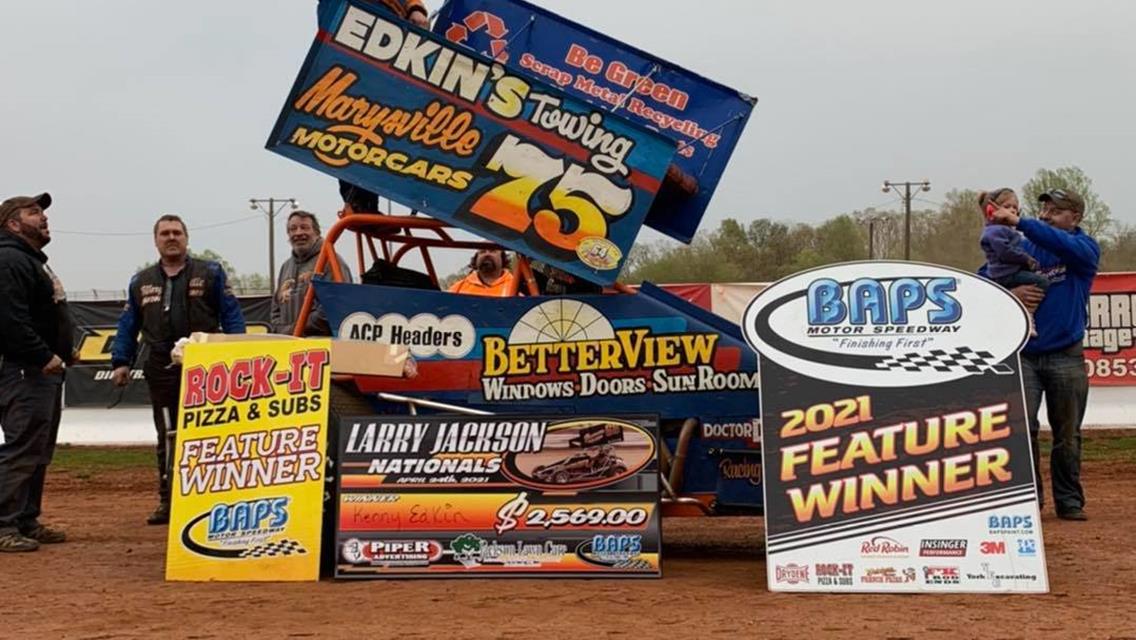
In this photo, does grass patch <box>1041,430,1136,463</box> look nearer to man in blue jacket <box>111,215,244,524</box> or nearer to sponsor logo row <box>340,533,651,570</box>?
sponsor logo row <box>340,533,651,570</box>

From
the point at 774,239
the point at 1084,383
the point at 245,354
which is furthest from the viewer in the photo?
the point at 774,239

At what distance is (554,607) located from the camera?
497cm

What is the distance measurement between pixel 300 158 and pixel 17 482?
9.22ft

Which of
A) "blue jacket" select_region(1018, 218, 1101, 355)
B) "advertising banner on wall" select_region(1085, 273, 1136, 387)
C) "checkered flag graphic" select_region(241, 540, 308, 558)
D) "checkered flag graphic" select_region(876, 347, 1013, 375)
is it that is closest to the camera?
"checkered flag graphic" select_region(876, 347, 1013, 375)

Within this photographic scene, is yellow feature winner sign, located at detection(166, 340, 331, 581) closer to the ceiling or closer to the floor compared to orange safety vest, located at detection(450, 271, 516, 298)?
closer to the floor

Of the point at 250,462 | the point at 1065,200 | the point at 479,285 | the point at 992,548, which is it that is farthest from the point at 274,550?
the point at 1065,200

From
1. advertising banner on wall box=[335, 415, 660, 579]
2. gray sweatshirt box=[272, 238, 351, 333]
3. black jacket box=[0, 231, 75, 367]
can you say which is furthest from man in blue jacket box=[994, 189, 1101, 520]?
black jacket box=[0, 231, 75, 367]

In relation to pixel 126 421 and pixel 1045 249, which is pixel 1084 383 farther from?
pixel 126 421

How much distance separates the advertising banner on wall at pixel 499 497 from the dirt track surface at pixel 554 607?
4.8 inches

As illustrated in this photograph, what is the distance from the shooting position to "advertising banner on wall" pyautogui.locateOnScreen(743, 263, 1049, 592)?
5.18 m

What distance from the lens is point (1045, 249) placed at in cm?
732

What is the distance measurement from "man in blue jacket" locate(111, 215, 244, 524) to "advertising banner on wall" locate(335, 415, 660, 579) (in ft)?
9.06

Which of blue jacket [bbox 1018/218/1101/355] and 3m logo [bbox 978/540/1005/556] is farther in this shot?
blue jacket [bbox 1018/218/1101/355]

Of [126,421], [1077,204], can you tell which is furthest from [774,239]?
[1077,204]
